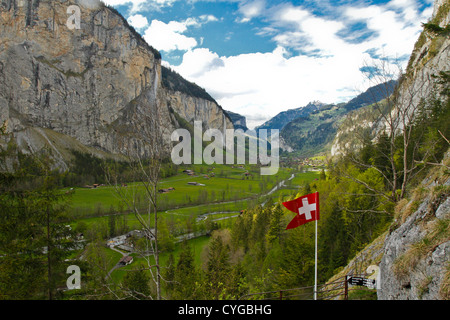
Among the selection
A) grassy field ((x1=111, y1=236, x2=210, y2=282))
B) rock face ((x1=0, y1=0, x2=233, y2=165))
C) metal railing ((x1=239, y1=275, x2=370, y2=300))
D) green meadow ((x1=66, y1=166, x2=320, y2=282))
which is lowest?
grassy field ((x1=111, y1=236, x2=210, y2=282))

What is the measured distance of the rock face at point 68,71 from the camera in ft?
361

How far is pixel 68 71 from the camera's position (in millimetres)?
131000

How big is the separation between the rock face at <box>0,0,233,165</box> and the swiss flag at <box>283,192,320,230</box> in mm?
98278

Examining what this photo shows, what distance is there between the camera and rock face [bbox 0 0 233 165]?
110 m

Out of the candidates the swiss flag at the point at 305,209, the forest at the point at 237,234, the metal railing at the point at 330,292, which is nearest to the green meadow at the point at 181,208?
the forest at the point at 237,234

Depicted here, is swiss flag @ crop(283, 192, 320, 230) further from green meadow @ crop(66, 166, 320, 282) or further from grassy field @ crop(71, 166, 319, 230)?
grassy field @ crop(71, 166, 319, 230)

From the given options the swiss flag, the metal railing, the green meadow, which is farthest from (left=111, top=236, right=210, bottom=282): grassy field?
the swiss flag

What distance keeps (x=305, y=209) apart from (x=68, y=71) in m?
159

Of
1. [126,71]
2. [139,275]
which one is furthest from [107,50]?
[139,275]

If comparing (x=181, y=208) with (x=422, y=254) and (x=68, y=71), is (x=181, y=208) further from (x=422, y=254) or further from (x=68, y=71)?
Result: (x=68, y=71)

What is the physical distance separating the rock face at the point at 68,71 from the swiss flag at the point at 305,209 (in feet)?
322

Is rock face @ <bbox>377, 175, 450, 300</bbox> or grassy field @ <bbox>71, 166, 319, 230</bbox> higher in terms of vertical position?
rock face @ <bbox>377, 175, 450, 300</bbox>

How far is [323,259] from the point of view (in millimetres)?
21422
